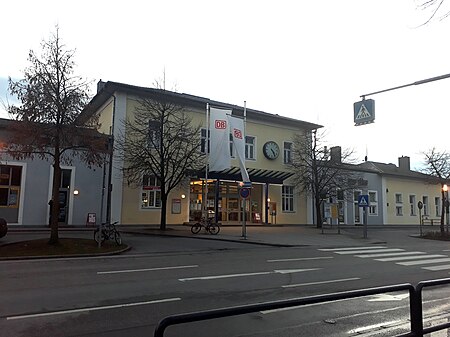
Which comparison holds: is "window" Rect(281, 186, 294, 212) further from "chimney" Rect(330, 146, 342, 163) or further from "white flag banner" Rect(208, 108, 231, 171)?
"white flag banner" Rect(208, 108, 231, 171)

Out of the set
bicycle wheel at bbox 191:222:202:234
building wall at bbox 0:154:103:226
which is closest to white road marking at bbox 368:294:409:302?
bicycle wheel at bbox 191:222:202:234

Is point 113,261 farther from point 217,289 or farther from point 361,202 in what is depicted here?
point 361,202

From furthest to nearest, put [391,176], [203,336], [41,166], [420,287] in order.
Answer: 1. [391,176]
2. [41,166]
3. [203,336]
4. [420,287]

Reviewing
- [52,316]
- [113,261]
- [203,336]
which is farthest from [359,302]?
[113,261]

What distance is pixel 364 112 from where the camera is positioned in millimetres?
13625

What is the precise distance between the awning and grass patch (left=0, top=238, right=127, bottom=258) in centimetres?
1841

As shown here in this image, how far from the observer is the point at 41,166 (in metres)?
28.1

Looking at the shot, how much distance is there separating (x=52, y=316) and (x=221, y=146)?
19722 mm

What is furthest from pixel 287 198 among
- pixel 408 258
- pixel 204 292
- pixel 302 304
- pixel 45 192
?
pixel 302 304

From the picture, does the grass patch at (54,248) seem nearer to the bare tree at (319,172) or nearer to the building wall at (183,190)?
the building wall at (183,190)

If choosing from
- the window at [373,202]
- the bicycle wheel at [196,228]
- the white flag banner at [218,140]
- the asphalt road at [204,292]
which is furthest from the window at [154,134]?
the window at [373,202]

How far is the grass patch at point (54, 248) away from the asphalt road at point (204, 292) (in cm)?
121

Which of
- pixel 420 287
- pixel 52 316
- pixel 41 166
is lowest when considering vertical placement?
pixel 52 316

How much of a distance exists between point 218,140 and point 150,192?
9870 millimetres
